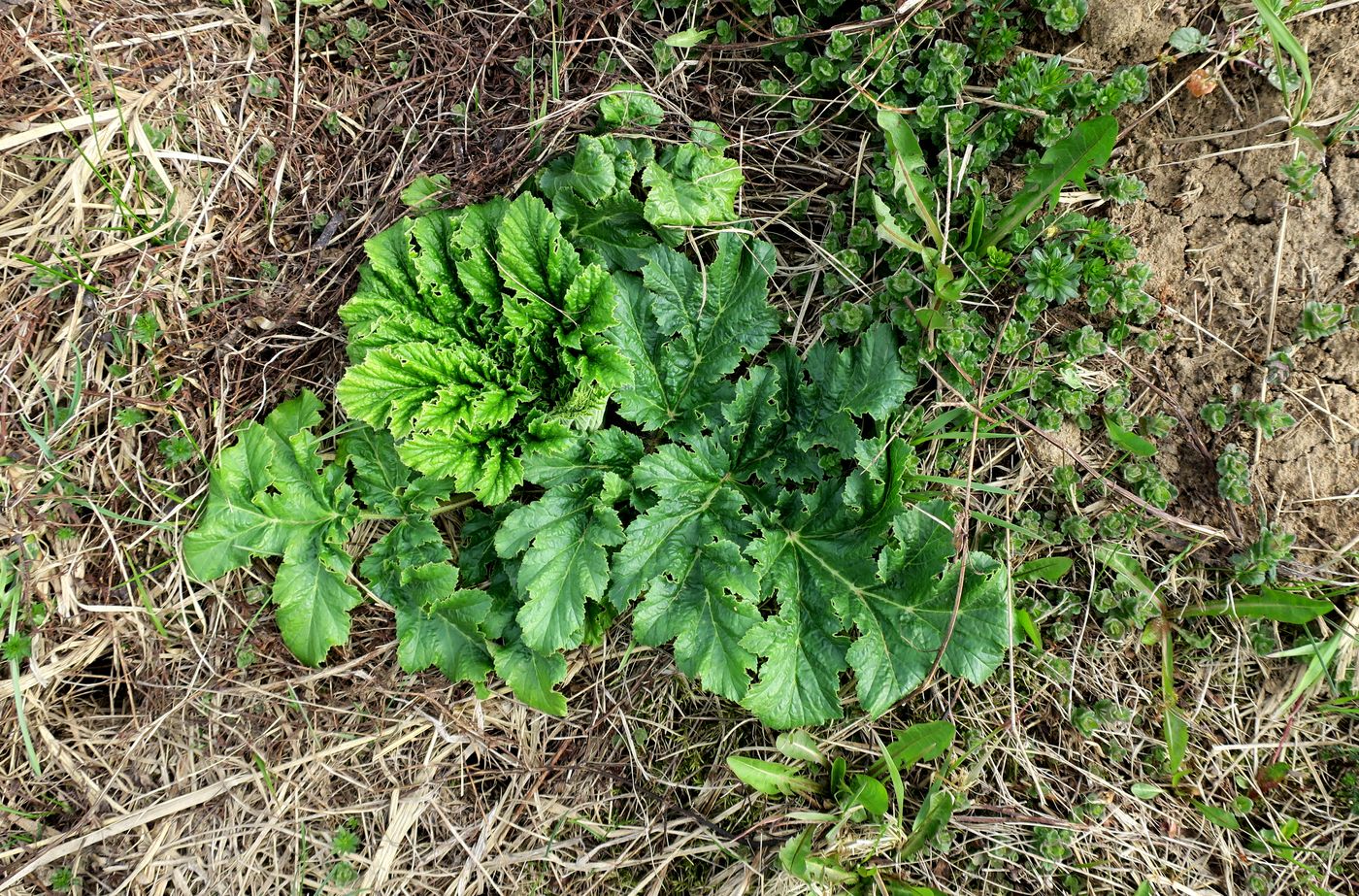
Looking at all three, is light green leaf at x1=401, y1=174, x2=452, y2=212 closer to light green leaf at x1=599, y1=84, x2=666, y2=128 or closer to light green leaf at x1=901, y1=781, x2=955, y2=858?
light green leaf at x1=599, y1=84, x2=666, y2=128

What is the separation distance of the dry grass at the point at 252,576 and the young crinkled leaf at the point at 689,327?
308mm

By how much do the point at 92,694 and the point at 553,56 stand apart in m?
3.32

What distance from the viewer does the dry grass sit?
328cm

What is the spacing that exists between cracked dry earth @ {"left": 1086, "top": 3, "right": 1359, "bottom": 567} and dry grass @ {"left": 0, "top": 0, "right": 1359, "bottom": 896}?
538mm

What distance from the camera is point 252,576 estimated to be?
344 centimetres

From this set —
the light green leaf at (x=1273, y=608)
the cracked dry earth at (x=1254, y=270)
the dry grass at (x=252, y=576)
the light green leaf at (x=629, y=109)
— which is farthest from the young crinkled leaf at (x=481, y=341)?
the light green leaf at (x=1273, y=608)

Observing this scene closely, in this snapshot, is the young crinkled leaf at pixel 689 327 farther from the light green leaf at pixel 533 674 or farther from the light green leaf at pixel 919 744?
the light green leaf at pixel 919 744

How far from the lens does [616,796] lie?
3.31 meters

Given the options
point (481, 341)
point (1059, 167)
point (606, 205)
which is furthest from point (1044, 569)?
point (481, 341)

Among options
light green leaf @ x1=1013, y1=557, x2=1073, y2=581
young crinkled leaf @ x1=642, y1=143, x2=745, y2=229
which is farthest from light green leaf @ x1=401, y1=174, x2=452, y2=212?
Answer: light green leaf @ x1=1013, y1=557, x2=1073, y2=581

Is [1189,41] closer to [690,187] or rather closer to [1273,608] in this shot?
[690,187]

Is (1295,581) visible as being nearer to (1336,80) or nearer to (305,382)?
(1336,80)

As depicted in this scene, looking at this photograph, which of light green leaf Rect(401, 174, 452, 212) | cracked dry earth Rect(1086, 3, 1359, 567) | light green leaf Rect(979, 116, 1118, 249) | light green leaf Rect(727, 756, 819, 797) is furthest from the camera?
light green leaf Rect(401, 174, 452, 212)

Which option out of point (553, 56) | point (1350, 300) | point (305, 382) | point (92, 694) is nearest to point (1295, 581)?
point (1350, 300)
